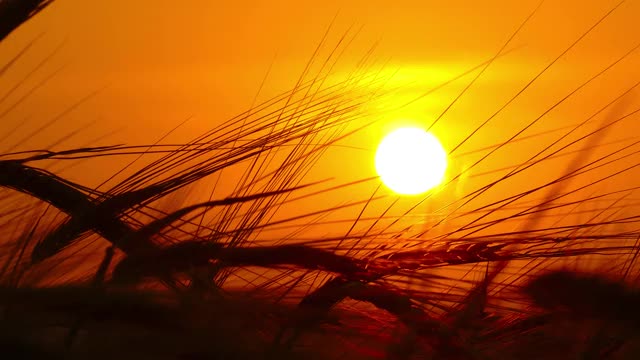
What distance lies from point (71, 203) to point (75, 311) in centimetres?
22

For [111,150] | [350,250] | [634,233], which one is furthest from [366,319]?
[111,150]

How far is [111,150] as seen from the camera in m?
0.64

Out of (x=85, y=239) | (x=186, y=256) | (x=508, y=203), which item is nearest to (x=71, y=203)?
(x=85, y=239)

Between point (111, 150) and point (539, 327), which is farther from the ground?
point (111, 150)

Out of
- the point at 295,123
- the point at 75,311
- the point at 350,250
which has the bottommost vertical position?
the point at 75,311

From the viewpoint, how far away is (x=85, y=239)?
53 centimetres

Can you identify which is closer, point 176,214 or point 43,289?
point 43,289

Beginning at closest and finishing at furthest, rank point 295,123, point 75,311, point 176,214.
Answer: point 75,311 → point 176,214 → point 295,123

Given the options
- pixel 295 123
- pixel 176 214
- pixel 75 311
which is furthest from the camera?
pixel 295 123

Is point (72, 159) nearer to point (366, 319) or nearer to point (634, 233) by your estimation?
point (366, 319)

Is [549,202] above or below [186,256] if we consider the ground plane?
above

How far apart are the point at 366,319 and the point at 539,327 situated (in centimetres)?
10

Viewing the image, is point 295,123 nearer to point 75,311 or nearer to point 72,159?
point 72,159

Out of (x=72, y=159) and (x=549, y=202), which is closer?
(x=549, y=202)
